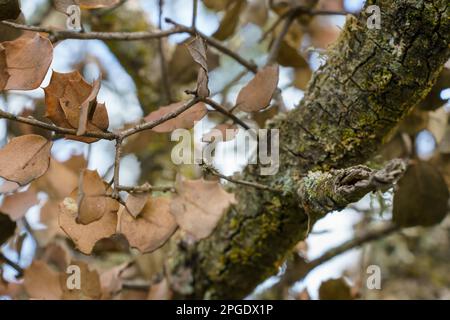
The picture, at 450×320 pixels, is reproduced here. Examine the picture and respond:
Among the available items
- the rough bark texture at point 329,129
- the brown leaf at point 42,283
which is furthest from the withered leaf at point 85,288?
the rough bark texture at point 329,129

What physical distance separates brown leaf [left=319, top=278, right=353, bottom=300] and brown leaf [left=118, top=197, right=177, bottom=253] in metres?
0.27

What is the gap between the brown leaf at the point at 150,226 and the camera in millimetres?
607

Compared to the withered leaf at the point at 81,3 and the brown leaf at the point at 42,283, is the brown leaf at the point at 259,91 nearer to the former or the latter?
the withered leaf at the point at 81,3

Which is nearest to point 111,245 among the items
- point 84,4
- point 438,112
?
point 84,4

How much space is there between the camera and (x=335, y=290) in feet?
2.60

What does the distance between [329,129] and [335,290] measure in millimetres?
239

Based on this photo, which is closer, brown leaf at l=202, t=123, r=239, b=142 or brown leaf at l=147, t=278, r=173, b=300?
brown leaf at l=202, t=123, r=239, b=142

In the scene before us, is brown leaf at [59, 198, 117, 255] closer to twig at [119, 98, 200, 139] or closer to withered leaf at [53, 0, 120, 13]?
twig at [119, 98, 200, 139]

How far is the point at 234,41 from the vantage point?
1232mm

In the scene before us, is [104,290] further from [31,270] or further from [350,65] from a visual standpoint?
[350,65]

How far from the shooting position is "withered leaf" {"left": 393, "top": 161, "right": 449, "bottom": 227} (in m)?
0.80

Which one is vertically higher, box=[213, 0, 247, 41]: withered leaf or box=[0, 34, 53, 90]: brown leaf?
box=[213, 0, 247, 41]: withered leaf

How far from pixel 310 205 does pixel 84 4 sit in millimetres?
298

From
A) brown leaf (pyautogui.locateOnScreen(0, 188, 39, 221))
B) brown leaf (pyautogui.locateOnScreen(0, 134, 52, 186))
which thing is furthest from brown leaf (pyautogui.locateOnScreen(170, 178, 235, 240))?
brown leaf (pyautogui.locateOnScreen(0, 188, 39, 221))
